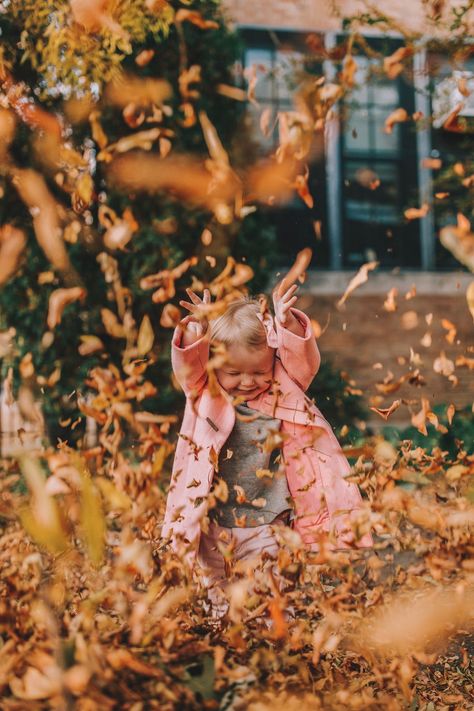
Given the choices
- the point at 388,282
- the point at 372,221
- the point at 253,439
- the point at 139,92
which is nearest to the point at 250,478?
the point at 253,439

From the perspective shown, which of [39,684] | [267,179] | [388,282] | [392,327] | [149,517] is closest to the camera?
[39,684]

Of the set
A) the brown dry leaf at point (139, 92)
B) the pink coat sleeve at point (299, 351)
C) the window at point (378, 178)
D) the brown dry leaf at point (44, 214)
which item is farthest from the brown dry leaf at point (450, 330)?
the window at point (378, 178)

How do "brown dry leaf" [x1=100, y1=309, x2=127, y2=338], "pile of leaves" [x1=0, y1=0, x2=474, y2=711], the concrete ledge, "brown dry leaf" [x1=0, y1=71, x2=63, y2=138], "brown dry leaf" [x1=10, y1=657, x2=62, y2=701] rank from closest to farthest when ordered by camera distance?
"brown dry leaf" [x1=10, y1=657, x2=62, y2=701]
"pile of leaves" [x1=0, y1=0, x2=474, y2=711]
"brown dry leaf" [x1=100, y1=309, x2=127, y2=338]
"brown dry leaf" [x1=0, y1=71, x2=63, y2=138]
the concrete ledge

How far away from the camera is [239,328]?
2680 mm

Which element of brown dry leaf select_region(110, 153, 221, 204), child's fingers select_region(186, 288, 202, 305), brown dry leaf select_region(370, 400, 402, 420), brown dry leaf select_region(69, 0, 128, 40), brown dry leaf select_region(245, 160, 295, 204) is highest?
brown dry leaf select_region(69, 0, 128, 40)

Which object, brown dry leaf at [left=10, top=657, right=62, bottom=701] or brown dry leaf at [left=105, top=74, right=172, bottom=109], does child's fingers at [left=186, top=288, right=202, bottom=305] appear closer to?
brown dry leaf at [left=10, top=657, right=62, bottom=701]

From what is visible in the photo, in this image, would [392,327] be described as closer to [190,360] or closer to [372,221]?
[372,221]

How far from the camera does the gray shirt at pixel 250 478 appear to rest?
2727 millimetres

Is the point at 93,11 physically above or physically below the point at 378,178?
above

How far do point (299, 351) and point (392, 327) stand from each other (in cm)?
565

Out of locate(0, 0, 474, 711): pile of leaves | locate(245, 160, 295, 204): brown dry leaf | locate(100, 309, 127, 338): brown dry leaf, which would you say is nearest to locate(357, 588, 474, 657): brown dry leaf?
locate(0, 0, 474, 711): pile of leaves

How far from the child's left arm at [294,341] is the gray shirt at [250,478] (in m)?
0.20

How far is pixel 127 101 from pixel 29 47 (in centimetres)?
122

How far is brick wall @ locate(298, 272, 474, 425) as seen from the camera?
7.83m
